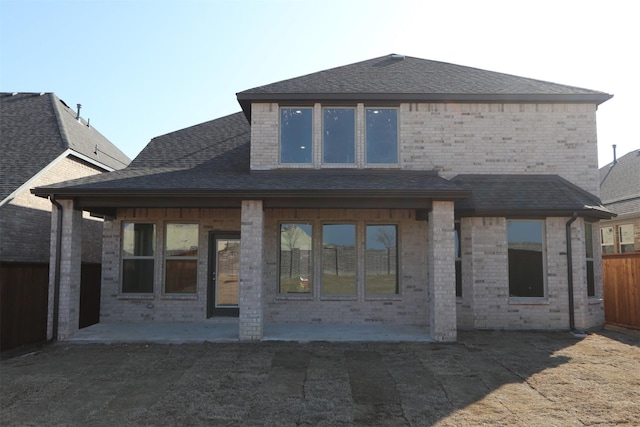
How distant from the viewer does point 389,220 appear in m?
10.7

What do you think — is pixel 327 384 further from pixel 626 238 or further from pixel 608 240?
pixel 608 240

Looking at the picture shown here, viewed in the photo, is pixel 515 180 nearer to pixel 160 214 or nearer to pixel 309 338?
pixel 309 338

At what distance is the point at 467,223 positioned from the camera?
33.3 ft

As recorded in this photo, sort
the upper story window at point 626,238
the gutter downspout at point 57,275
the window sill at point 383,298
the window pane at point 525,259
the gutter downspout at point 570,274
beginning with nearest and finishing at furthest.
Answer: the gutter downspout at point 57,275, the gutter downspout at point 570,274, the window pane at point 525,259, the window sill at point 383,298, the upper story window at point 626,238

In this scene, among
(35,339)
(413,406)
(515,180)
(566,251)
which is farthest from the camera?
(515,180)

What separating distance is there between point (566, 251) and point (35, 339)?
11382 millimetres

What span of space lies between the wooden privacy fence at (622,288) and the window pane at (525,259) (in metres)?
2.59

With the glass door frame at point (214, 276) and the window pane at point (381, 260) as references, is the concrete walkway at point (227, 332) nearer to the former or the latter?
the glass door frame at point (214, 276)

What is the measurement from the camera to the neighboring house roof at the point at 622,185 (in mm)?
15820

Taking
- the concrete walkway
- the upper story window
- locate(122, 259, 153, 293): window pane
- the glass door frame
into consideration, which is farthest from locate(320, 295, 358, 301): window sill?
the upper story window

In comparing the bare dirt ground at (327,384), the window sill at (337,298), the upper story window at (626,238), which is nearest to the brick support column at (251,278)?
the bare dirt ground at (327,384)


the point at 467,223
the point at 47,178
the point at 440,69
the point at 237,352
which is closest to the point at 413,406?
the point at 237,352

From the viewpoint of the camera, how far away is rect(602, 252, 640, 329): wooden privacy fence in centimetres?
1061

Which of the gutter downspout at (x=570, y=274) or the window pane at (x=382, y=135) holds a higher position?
the window pane at (x=382, y=135)
